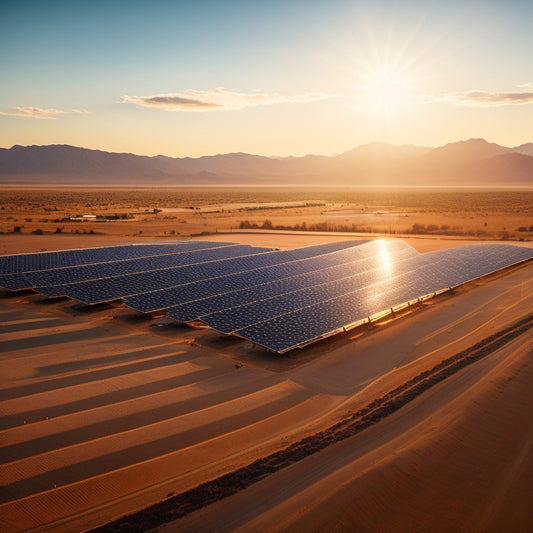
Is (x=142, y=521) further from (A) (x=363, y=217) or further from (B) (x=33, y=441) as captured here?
(A) (x=363, y=217)

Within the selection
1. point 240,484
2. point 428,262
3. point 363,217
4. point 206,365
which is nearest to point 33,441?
point 240,484

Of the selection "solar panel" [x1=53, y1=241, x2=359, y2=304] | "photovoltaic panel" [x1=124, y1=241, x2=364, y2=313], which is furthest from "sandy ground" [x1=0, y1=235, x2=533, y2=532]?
"solar panel" [x1=53, y1=241, x2=359, y2=304]

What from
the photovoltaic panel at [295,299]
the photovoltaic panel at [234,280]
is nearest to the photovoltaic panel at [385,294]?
the photovoltaic panel at [295,299]

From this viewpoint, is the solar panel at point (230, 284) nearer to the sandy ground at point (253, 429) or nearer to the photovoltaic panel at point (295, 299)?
the photovoltaic panel at point (295, 299)

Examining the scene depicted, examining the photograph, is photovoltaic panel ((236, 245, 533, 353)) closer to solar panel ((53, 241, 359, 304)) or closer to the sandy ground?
the sandy ground

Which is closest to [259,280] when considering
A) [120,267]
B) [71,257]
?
[120,267]
